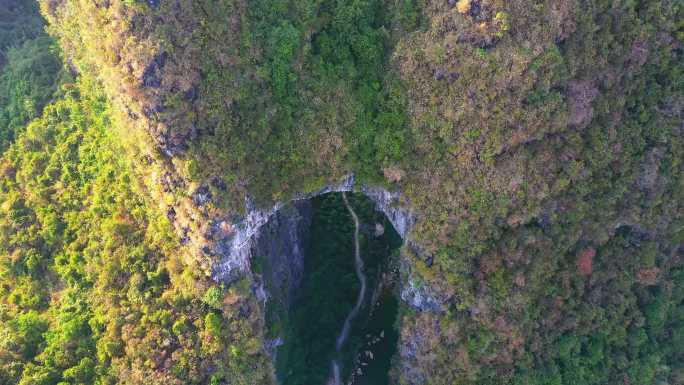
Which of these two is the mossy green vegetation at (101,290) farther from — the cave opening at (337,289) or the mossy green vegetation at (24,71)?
the cave opening at (337,289)

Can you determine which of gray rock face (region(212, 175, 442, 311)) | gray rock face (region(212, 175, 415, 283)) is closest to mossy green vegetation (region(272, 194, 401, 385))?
gray rock face (region(212, 175, 442, 311))

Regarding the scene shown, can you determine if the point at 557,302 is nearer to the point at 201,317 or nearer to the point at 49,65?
the point at 201,317

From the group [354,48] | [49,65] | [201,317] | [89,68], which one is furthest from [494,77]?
[49,65]

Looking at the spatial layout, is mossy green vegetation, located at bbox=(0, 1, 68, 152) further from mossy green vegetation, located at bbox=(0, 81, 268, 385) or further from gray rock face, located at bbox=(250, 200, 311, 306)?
gray rock face, located at bbox=(250, 200, 311, 306)

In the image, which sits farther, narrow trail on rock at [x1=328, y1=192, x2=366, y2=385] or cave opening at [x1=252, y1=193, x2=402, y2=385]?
narrow trail on rock at [x1=328, y1=192, x2=366, y2=385]

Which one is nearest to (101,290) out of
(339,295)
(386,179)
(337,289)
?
(337,289)

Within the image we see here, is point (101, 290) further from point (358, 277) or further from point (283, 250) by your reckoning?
point (358, 277)

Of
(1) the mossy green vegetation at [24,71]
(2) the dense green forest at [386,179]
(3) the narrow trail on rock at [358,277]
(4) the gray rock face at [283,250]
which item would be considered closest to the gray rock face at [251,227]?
(2) the dense green forest at [386,179]
